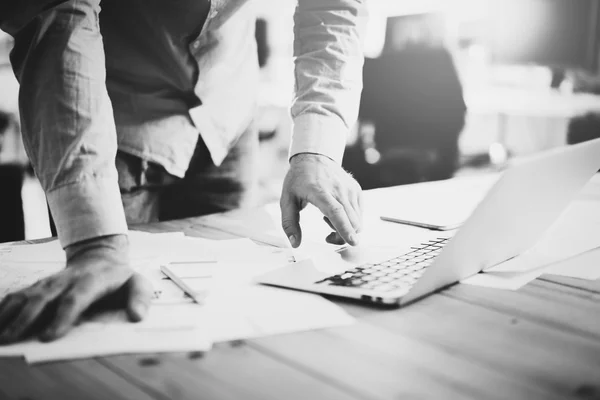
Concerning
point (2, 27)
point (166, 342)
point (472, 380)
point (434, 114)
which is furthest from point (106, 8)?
point (434, 114)

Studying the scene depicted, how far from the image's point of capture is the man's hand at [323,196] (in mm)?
815

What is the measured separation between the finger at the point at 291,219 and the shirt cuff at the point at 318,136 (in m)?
0.12

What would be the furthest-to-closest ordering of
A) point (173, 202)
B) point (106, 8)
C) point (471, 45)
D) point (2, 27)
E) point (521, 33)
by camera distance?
point (471, 45), point (521, 33), point (173, 202), point (106, 8), point (2, 27)

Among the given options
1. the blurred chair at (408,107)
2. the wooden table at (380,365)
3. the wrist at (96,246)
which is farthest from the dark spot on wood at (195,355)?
the blurred chair at (408,107)

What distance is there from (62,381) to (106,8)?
87 cm

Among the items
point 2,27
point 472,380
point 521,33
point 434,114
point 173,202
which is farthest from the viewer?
point 521,33

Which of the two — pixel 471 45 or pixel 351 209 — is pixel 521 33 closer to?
pixel 471 45

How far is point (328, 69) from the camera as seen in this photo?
1094 millimetres

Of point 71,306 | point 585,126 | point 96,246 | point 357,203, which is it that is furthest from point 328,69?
point 585,126

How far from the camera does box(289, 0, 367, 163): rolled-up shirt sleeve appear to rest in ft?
3.34

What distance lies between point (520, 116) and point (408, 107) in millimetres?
1130

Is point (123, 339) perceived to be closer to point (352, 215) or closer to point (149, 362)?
point (149, 362)

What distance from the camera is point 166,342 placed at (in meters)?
0.52

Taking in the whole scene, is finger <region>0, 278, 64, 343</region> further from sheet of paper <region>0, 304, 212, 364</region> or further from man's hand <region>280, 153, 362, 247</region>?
man's hand <region>280, 153, 362, 247</region>
